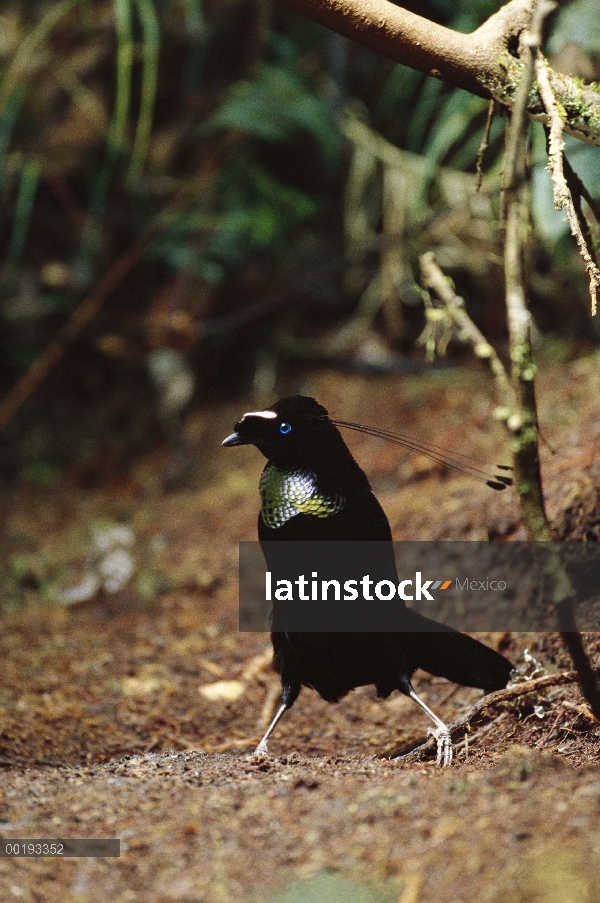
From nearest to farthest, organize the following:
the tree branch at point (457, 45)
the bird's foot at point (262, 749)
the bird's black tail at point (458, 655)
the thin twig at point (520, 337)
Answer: the thin twig at point (520, 337), the tree branch at point (457, 45), the bird's foot at point (262, 749), the bird's black tail at point (458, 655)

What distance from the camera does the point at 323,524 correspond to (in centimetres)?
203

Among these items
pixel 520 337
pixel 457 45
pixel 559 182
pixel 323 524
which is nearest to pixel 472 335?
pixel 520 337

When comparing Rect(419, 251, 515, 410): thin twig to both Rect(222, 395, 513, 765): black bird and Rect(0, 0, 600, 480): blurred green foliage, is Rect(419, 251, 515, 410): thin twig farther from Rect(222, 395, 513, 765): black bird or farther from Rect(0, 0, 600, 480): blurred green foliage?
Rect(0, 0, 600, 480): blurred green foliage

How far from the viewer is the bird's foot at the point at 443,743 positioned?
192 cm

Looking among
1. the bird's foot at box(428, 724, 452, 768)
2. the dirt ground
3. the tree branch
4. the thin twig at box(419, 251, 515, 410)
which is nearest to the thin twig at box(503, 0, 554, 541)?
the thin twig at box(419, 251, 515, 410)

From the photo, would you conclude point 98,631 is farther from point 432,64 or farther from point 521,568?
point 432,64

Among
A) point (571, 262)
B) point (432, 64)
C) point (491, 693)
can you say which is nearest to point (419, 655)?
point (491, 693)

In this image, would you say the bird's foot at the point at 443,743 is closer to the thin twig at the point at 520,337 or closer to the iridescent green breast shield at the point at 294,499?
the iridescent green breast shield at the point at 294,499

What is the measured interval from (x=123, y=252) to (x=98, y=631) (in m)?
3.03

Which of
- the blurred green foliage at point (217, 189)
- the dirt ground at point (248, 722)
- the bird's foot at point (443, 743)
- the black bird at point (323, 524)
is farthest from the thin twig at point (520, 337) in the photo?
the blurred green foliage at point (217, 189)

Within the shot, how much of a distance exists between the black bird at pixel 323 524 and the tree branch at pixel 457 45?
2.94 ft

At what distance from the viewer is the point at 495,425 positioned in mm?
4137

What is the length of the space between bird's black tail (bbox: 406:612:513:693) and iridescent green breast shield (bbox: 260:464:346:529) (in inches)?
18.6

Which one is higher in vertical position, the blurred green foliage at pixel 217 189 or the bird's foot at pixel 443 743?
the blurred green foliage at pixel 217 189
